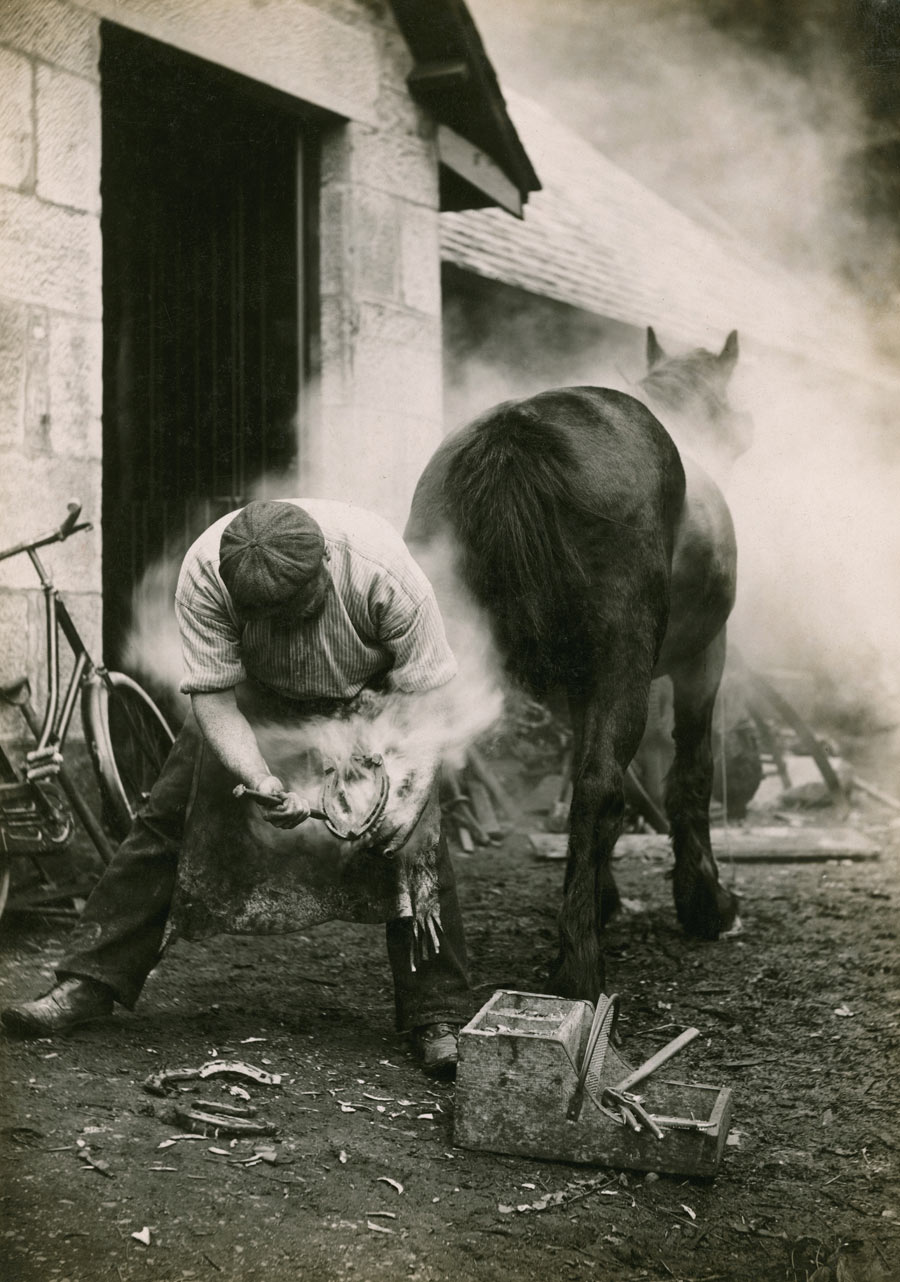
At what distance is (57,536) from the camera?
489cm

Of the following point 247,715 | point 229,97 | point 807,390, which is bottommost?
point 247,715

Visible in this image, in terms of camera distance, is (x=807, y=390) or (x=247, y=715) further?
(x=807, y=390)

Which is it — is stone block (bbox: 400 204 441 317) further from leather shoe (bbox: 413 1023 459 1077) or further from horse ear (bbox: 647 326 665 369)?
leather shoe (bbox: 413 1023 459 1077)

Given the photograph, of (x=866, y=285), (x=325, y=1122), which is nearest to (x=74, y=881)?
(x=325, y=1122)

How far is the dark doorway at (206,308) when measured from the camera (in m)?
6.62

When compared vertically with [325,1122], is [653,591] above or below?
above

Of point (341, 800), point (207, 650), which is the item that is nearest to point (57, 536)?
point (207, 650)

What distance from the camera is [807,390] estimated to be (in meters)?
10.3

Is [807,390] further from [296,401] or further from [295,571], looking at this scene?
[295,571]

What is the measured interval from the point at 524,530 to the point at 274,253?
3.44 metres

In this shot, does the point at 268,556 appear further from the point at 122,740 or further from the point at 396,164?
the point at 396,164

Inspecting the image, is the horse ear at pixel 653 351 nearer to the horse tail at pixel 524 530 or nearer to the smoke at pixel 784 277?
the smoke at pixel 784 277

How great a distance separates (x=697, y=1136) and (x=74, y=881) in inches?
124

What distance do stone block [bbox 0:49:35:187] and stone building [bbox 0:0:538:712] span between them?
0.76 meters
